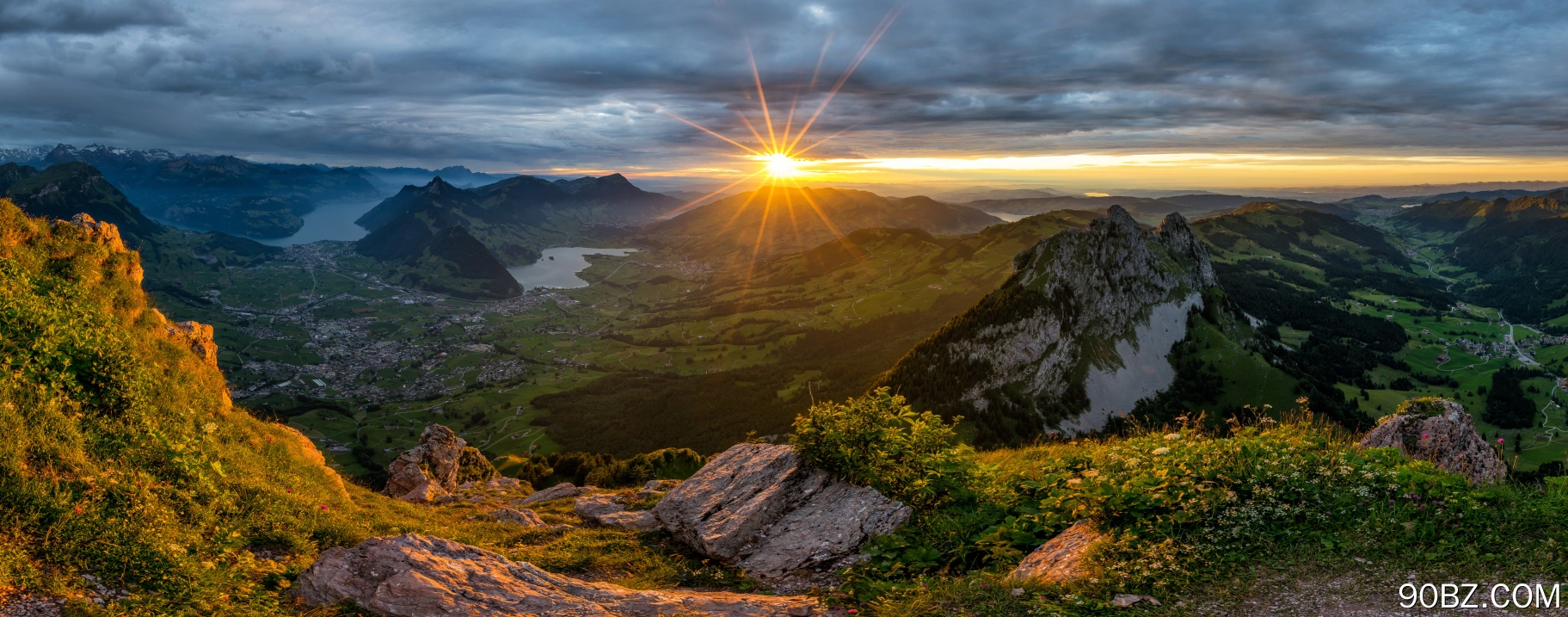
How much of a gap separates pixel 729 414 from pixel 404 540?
172075 millimetres

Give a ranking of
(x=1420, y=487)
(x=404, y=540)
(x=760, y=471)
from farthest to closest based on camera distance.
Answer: (x=760, y=471)
(x=404, y=540)
(x=1420, y=487)

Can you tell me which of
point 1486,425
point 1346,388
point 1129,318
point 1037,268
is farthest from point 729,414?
point 1486,425

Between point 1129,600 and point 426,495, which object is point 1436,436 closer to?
point 1129,600

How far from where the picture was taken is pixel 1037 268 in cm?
14988

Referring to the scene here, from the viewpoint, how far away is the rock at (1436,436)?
1548cm

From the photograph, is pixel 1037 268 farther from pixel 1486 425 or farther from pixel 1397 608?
pixel 1486 425

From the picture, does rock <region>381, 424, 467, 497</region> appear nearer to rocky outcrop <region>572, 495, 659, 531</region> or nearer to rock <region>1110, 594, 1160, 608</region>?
rocky outcrop <region>572, 495, 659, 531</region>

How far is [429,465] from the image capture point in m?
40.7

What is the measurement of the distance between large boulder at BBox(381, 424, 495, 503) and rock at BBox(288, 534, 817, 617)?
80.6 feet

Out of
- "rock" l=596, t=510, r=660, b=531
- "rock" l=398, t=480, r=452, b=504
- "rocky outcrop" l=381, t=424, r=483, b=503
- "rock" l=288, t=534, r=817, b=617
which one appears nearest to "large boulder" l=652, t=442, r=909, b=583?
"rock" l=288, t=534, r=817, b=617

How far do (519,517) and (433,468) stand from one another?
22.4m

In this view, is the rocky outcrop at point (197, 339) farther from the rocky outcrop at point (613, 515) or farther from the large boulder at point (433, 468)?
the rocky outcrop at point (613, 515)

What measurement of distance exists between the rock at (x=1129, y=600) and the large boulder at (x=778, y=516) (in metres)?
4.51

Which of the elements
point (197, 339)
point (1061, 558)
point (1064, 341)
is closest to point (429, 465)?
point (197, 339)
